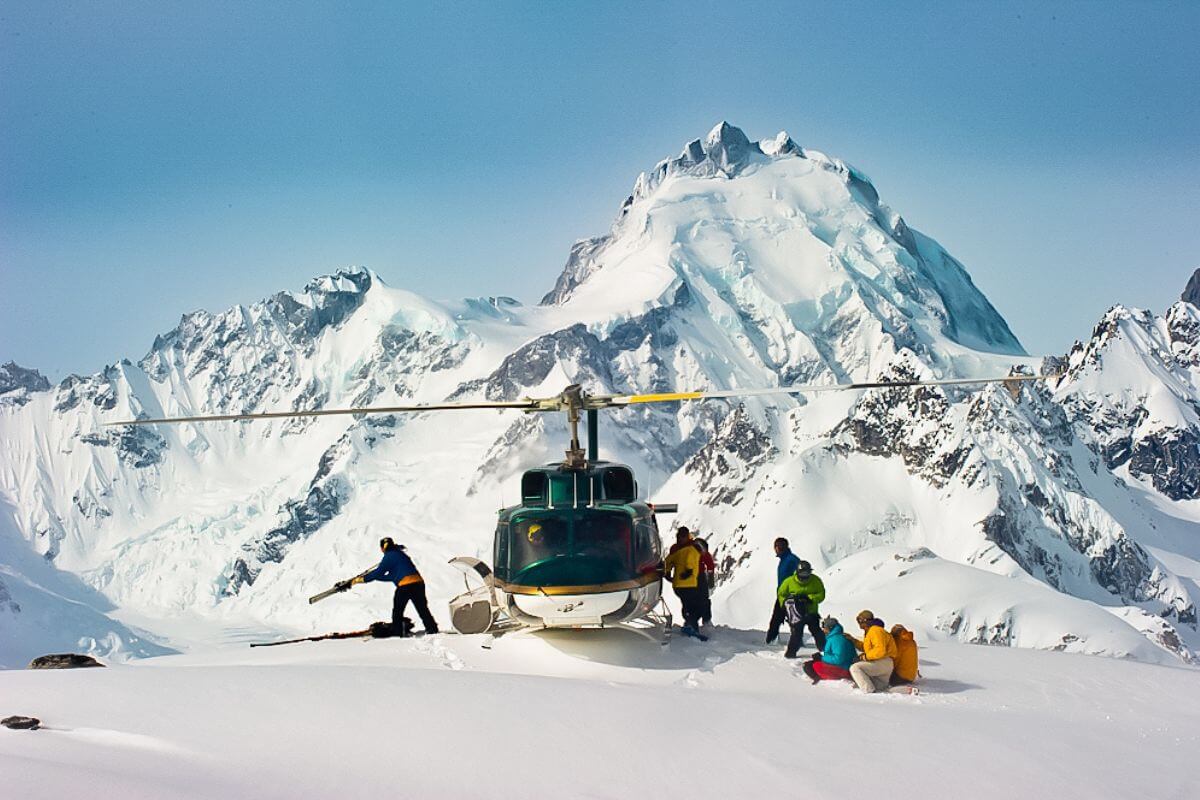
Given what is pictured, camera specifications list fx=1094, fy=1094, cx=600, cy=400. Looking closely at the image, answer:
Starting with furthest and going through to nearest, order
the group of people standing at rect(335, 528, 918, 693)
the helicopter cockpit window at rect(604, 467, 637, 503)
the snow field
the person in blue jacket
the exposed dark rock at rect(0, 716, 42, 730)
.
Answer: the person in blue jacket → the helicopter cockpit window at rect(604, 467, 637, 503) → the group of people standing at rect(335, 528, 918, 693) → the exposed dark rock at rect(0, 716, 42, 730) → the snow field

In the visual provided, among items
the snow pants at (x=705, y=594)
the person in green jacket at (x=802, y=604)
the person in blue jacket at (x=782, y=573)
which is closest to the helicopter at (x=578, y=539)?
the snow pants at (x=705, y=594)

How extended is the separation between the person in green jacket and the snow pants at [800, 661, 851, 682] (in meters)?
1.23

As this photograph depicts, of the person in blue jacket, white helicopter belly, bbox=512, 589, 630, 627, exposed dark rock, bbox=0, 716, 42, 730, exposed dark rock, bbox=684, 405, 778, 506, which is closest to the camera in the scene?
exposed dark rock, bbox=0, 716, 42, 730

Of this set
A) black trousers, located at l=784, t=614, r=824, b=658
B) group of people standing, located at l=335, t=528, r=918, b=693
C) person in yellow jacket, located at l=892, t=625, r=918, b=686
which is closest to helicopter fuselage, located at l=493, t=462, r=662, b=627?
group of people standing, located at l=335, t=528, r=918, b=693

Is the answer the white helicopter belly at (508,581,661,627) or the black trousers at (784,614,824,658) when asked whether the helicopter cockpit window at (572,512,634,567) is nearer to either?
the white helicopter belly at (508,581,661,627)

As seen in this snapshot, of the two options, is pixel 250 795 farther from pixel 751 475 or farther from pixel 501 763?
pixel 751 475

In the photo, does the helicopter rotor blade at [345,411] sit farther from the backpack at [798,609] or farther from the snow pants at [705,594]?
the backpack at [798,609]

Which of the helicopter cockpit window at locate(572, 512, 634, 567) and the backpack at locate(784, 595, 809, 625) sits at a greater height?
the helicopter cockpit window at locate(572, 512, 634, 567)

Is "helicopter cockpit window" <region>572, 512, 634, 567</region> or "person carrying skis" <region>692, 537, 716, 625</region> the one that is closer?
"helicopter cockpit window" <region>572, 512, 634, 567</region>

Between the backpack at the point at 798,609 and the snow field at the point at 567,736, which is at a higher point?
the backpack at the point at 798,609

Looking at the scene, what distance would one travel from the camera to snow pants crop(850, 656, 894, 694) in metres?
14.5

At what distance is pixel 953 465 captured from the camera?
147 m

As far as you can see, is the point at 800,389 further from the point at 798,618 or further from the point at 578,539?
the point at 578,539

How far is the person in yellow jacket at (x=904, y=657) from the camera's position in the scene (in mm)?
14938
